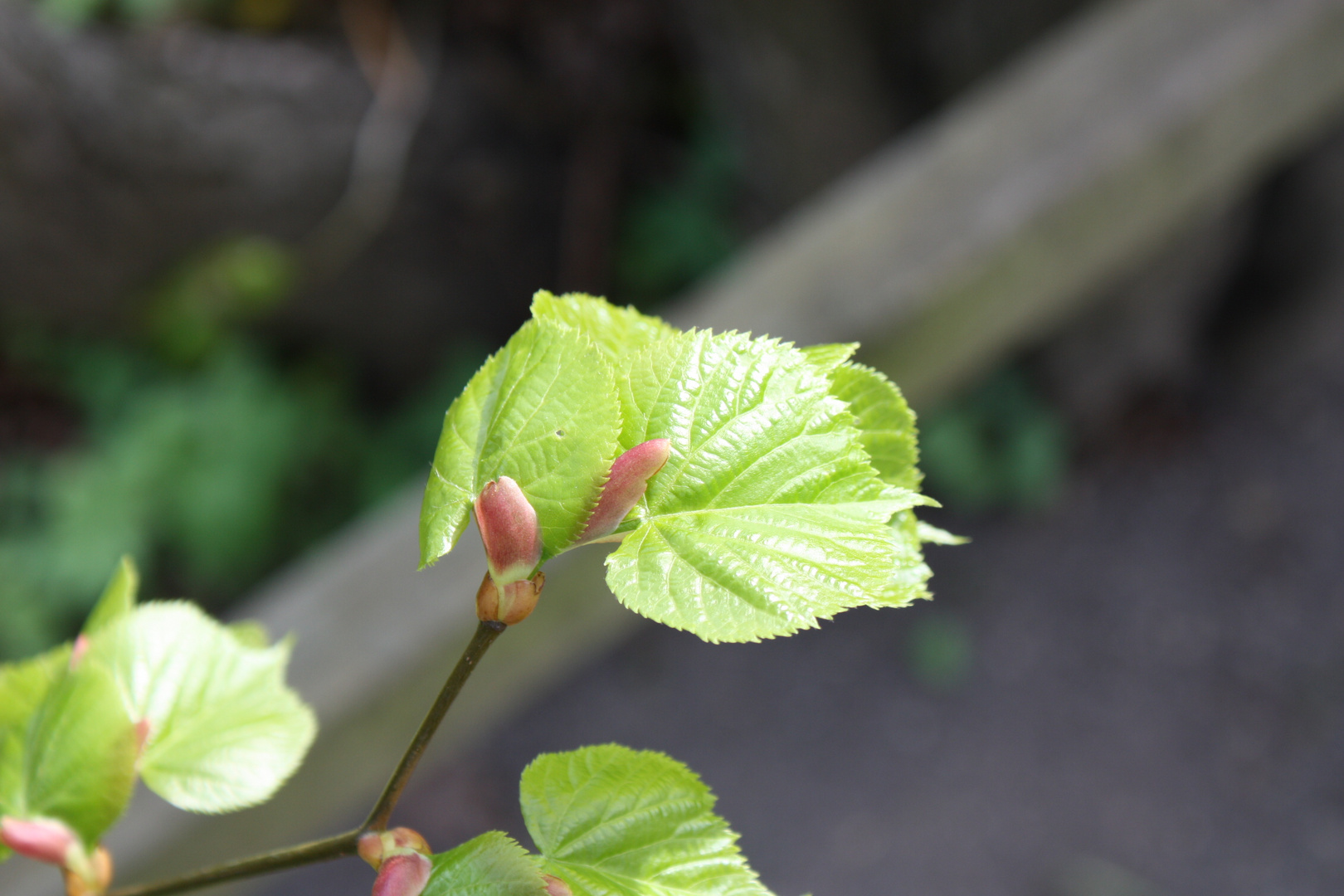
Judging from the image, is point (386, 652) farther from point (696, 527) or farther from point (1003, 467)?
point (1003, 467)

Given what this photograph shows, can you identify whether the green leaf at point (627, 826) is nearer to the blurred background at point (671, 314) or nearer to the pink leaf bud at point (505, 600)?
the pink leaf bud at point (505, 600)

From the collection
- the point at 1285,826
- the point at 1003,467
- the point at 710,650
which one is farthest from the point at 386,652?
the point at 1285,826

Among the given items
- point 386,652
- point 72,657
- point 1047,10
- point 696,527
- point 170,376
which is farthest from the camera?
point 170,376

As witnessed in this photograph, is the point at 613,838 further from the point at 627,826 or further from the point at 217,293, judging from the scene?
the point at 217,293

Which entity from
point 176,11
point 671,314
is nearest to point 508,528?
point 671,314

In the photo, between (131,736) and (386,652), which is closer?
(131,736)

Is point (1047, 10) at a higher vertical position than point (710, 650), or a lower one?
higher

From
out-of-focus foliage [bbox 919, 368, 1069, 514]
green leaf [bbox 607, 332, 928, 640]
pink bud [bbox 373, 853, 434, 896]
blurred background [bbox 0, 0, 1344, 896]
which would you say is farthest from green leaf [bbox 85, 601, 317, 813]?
out-of-focus foliage [bbox 919, 368, 1069, 514]
